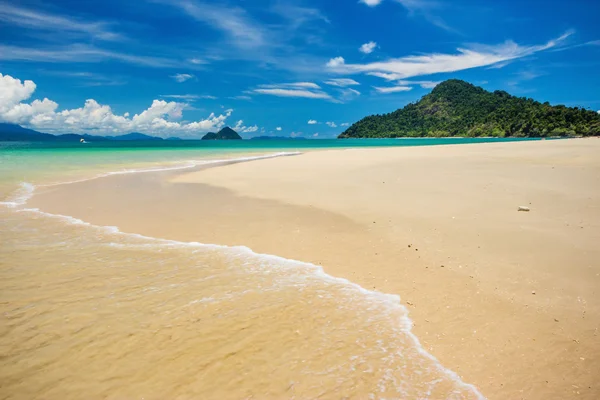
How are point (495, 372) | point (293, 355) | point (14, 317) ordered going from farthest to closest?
point (14, 317)
point (293, 355)
point (495, 372)

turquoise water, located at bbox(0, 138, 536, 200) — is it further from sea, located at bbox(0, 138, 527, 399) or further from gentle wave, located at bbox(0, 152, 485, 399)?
sea, located at bbox(0, 138, 527, 399)

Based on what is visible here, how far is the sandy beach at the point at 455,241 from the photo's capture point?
4.03m

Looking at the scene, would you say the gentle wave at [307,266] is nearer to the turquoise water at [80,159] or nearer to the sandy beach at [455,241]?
the sandy beach at [455,241]

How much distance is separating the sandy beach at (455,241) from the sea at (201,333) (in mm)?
560

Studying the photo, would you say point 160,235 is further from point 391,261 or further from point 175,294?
point 391,261

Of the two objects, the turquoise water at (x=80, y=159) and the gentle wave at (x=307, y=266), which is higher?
the turquoise water at (x=80, y=159)

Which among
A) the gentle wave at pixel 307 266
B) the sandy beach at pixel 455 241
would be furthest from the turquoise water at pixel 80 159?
the gentle wave at pixel 307 266

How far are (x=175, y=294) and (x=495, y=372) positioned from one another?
4.59 m

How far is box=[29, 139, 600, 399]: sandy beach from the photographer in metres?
4.03

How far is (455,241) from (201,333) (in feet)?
19.3

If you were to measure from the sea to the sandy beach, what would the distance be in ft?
1.84

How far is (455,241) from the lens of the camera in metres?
7.71

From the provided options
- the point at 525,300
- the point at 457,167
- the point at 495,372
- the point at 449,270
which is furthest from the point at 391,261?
the point at 457,167

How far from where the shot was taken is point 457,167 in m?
20.0
